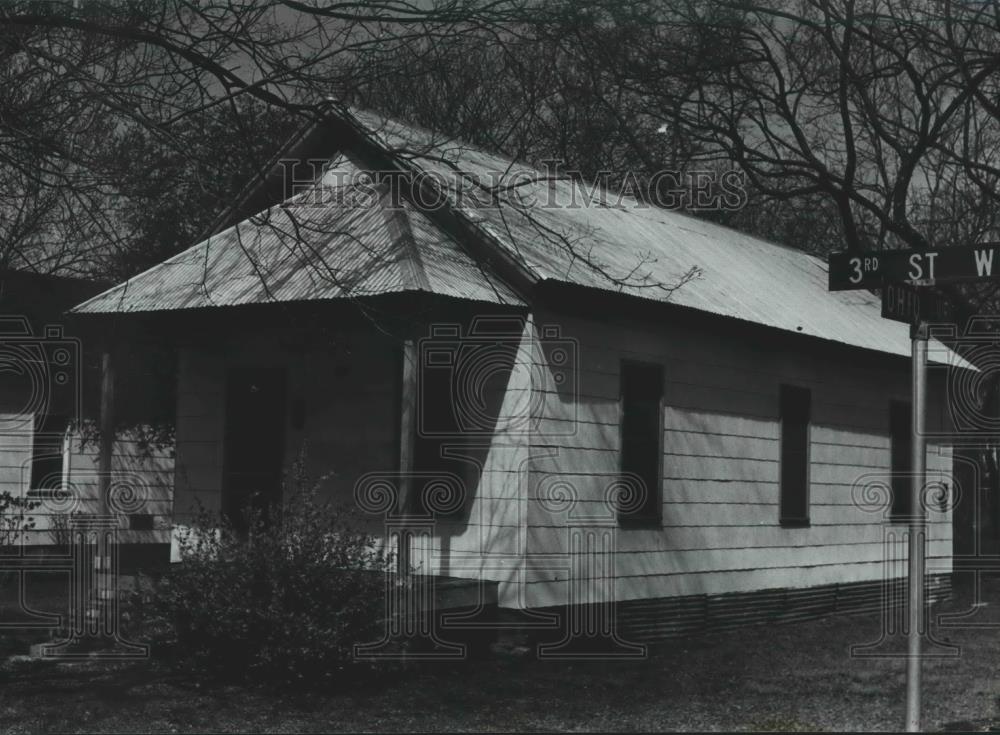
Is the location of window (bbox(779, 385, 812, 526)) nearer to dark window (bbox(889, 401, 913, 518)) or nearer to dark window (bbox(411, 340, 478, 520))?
dark window (bbox(889, 401, 913, 518))

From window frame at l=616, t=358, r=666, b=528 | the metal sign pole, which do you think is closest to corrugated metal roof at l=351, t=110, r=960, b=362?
window frame at l=616, t=358, r=666, b=528

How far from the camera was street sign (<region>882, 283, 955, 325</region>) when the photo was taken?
26.2 feet

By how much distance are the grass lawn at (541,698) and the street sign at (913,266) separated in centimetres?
312

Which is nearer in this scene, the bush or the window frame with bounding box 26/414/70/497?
the bush

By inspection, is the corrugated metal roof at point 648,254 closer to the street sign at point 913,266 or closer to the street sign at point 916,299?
the street sign at point 913,266

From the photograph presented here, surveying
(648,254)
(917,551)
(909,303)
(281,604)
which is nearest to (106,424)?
(281,604)

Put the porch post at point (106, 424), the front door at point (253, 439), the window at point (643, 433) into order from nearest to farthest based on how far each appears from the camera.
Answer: the porch post at point (106, 424) → the window at point (643, 433) → the front door at point (253, 439)

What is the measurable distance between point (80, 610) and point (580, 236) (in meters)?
6.59

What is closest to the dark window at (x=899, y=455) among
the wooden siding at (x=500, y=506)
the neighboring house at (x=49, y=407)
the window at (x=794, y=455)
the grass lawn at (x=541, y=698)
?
the window at (x=794, y=455)

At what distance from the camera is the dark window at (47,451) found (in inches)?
859

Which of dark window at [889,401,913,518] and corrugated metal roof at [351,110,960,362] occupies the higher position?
corrugated metal roof at [351,110,960,362]

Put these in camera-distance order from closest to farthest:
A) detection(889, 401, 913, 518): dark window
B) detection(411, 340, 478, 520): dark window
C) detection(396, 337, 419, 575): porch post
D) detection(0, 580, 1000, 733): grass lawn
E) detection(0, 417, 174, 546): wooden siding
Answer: detection(0, 580, 1000, 733): grass lawn
detection(396, 337, 419, 575): porch post
detection(411, 340, 478, 520): dark window
detection(889, 401, 913, 518): dark window
detection(0, 417, 174, 546): wooden siding

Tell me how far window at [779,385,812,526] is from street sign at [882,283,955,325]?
897cm

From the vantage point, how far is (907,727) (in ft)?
25.6
